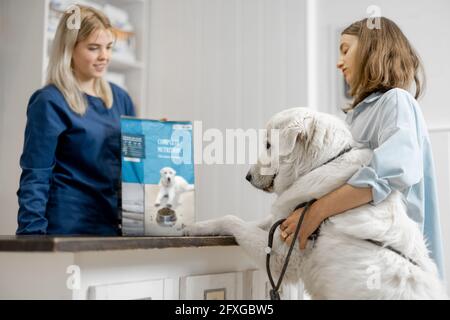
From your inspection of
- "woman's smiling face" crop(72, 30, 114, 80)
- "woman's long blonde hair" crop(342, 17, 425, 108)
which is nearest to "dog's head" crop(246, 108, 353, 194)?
"woman's long blonde hair" crop(342, 17, 425, 108)

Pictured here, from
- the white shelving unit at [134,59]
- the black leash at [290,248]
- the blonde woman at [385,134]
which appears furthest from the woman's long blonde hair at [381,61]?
the white shelving unit at [134,59]

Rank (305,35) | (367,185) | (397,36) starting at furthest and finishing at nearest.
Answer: (305,35)
(397,36)
(367,185)

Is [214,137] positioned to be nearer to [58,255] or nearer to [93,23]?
[93,23]

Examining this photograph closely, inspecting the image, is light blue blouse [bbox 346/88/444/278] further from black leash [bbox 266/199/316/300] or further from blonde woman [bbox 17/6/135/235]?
blonde woman [bbox 17/6/135/235]

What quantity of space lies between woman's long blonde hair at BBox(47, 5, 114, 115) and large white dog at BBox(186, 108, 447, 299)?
0.75 meters

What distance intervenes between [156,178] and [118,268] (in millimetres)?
396

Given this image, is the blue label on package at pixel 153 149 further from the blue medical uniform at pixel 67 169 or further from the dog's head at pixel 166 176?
the blue medical uniform at pixel 67 169

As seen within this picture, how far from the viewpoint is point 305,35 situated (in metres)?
2.61

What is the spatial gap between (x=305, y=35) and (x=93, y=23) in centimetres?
102

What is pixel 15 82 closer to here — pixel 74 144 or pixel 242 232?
pixel 74 144

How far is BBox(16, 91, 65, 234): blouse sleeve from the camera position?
1.95m

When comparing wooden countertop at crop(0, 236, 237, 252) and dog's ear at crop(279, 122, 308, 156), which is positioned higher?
dog's ear at crop(279, 122, 308, 156)
